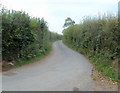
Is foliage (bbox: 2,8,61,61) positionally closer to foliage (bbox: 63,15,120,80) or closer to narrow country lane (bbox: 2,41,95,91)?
narrow country lane (bbox: 2,41,95,91)

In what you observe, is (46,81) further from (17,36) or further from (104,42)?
(104,42)

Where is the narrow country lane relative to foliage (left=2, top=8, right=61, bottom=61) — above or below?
below

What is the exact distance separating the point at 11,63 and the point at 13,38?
169cm

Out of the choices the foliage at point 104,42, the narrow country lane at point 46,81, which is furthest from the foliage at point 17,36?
the foliage at point 104,42

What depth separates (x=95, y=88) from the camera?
691 centimetres

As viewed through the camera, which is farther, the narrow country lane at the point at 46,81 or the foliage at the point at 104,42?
the foliage at the point at 104,42

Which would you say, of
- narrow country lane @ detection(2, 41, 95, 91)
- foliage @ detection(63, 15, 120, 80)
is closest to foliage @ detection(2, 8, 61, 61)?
narrow country lane @ detection(2, 41, 95, 91)

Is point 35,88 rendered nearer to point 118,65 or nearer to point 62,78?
point 62,78

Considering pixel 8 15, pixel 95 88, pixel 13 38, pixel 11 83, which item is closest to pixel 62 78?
pixel 95 88

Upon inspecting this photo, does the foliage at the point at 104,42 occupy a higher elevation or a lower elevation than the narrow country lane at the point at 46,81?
higher

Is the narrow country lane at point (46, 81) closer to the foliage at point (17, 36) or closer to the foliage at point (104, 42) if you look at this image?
the foliage at point (104, 42)

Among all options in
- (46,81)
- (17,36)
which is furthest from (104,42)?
(46,81)

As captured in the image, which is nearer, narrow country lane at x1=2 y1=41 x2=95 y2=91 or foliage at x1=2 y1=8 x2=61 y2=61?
narrow country lane at x1=2 y1=41 x2=95 y2=91

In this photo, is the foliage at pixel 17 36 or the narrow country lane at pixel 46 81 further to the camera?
the foliage at pixel 17 36
